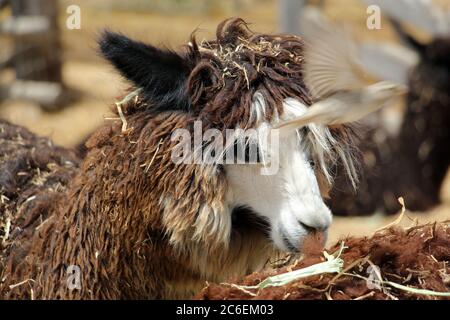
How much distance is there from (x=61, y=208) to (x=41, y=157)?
636 mm

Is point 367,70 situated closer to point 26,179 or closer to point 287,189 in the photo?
point 26,179

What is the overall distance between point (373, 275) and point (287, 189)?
1.70ft

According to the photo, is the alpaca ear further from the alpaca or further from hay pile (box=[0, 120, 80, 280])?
hay pile (box=[0, 120, 80, 280])

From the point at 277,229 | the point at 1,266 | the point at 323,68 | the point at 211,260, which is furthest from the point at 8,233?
the point at 323,68


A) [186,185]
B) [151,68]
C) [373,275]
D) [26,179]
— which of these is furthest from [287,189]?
[26,179]

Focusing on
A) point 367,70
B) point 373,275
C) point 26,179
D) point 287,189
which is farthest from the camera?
point 367,70

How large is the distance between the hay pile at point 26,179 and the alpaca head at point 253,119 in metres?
0.81

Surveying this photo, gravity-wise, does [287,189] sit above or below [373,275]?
above

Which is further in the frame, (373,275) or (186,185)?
(186,185)

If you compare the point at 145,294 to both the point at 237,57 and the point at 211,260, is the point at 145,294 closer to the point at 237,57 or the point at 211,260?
the point at 211,260

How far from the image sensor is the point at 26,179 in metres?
3.83

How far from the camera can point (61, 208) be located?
344cm

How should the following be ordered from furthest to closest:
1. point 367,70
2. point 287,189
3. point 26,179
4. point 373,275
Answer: point 367,70, point 26,179, point 287,189, point 373,275

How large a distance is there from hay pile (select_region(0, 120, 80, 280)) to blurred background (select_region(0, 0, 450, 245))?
621 millimetres
